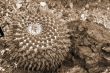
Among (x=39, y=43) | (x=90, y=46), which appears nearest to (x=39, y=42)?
(x=39, y=43)

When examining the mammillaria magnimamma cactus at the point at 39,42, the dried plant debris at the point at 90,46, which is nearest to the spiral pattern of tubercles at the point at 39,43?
the mammillaria magnimamma cactus at the point at 39,42

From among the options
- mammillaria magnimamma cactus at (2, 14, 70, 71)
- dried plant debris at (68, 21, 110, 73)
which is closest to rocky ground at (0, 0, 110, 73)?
dried plant debris at (68, 21, 110, 73)

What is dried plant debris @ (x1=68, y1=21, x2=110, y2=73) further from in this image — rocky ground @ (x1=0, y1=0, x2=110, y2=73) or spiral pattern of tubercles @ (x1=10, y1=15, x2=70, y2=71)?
spiral pattern of tubercles @ (x1=10, y1=15, x2=70, y2=71)

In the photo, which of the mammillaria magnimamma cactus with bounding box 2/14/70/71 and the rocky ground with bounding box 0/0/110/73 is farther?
the rocky ground with bounding box 0/0/110/73

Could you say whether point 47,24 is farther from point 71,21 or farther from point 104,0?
Answer: point 104,0

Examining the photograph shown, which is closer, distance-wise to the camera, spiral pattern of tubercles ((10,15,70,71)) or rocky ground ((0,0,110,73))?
spiral pattern of tubercles ((10,15,70,71))

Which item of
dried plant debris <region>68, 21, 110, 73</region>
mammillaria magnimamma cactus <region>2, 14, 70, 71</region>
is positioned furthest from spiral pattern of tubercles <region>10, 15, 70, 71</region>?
dried plant debris <region>68, 21, 110, 73</region>

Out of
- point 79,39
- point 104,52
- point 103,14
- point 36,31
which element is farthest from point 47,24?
point 103,14

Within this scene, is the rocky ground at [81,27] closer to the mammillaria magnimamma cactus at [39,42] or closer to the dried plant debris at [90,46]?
the dried plant debris at [90,46]
